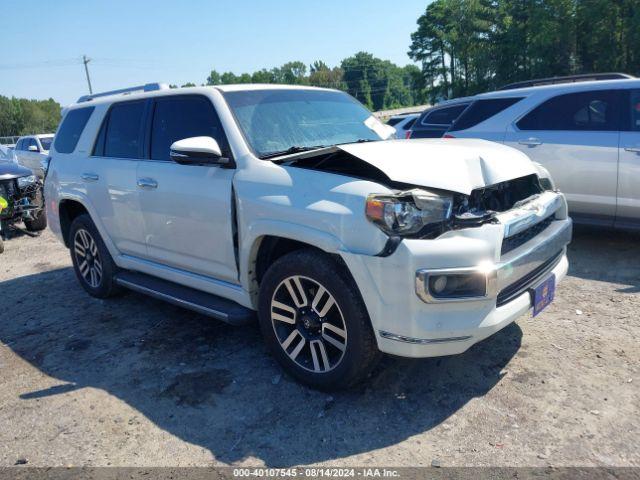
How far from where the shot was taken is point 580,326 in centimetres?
404

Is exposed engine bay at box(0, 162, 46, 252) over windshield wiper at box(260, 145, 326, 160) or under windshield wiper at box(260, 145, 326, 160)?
under

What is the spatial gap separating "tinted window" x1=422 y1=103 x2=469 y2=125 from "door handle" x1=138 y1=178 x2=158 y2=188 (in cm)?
555

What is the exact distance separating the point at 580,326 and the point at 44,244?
26.4 ft

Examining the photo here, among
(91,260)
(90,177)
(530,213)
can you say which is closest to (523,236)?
(530,213)

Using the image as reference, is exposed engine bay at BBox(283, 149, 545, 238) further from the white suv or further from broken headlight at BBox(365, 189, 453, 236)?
the white suv

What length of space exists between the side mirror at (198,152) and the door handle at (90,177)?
158 cm

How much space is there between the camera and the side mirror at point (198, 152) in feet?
11.2

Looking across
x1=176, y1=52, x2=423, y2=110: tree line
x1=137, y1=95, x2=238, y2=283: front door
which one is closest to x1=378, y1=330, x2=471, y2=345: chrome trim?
x1=137, y1=95, x2=238, y2=283: front door

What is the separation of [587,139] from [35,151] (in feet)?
52.2

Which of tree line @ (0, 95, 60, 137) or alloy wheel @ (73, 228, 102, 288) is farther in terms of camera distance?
tree line @ (0, 95, 60, 137)

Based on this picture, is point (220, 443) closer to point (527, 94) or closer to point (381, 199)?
point (381, 199)

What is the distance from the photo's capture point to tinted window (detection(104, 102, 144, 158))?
4.56 meters

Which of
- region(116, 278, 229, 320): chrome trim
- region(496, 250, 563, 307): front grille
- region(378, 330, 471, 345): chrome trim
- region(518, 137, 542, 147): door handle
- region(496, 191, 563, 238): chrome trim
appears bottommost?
region(116, 278, 229, 320): chrome trim

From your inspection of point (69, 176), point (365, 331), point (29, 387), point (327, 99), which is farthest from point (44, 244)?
point (365, 331)
